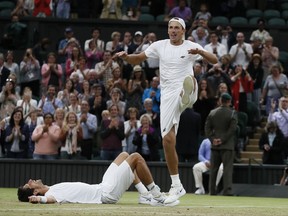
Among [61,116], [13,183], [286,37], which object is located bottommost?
[13,183]

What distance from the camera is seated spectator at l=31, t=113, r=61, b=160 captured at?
71.7 feet

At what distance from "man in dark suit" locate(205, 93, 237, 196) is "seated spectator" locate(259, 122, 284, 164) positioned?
5.02ft

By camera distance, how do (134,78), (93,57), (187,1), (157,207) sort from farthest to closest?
1. (187,1)
2. (93,57)
3. (134,78)
4. (157,207)

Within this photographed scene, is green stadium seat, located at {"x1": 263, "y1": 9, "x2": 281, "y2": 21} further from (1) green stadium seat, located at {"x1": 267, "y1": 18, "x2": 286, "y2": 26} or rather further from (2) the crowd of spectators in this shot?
(2) the crowd of spectators

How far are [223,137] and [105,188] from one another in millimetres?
7322

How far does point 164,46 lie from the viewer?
46.8 feet

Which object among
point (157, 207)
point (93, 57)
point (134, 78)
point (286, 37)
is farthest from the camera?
point (286, 37)

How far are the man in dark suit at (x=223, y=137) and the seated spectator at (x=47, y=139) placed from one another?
3476 millimetres

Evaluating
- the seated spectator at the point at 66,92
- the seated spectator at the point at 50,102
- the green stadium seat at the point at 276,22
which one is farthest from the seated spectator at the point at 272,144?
the green stadium seat at the point at 276,22

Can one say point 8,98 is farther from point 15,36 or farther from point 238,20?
point 238,20

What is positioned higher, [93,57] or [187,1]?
[187,1]

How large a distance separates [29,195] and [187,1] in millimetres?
18411

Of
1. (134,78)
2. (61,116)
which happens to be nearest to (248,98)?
(134,78)

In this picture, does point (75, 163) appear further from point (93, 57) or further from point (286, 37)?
point (286, 37)
